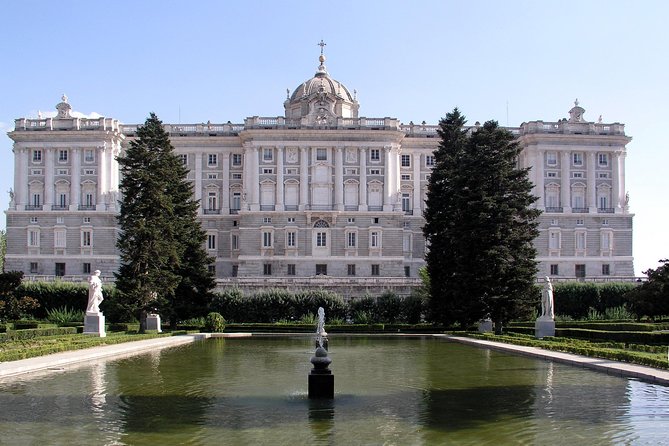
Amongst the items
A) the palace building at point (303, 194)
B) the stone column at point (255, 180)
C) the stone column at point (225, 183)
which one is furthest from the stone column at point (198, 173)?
the stone column at point (255, 180)

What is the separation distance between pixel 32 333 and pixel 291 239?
40.1 meters

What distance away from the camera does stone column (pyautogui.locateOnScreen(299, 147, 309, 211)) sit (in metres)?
70.4

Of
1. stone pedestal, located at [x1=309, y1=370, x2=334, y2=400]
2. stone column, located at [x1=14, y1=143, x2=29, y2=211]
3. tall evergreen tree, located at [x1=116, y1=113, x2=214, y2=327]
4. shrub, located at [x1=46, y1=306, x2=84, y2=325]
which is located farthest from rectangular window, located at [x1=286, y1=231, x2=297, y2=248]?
stone pedestal, located at [x1=309, y1=370, x2=334, y2=400]

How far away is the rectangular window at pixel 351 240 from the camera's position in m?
69.4

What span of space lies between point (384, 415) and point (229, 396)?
3767mm

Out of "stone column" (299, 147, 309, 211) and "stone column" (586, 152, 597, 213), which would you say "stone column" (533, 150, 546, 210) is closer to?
"stone column" (586, 152, 597, 213)

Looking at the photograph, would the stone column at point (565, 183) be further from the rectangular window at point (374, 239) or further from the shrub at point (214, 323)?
the shrub at point (214, 323)

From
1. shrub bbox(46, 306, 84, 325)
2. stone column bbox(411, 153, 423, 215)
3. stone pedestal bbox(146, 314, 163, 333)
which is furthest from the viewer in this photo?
stone column bbox(411, 153, 423, 215)

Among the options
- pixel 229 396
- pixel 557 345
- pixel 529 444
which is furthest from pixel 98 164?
pixel 529 444

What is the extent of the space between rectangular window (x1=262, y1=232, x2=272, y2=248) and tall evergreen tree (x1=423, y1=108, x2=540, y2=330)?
2746cm

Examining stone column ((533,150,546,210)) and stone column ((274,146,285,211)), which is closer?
stone column ((274,146,285,211))

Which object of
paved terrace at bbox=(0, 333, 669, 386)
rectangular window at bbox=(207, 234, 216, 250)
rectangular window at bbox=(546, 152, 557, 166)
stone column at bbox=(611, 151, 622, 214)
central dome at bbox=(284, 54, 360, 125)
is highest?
central dome at bbox=(284, 54, 360, 125)

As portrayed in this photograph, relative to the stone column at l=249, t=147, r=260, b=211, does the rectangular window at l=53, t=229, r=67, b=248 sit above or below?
below

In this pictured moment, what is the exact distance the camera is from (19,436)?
12133 millimetres
